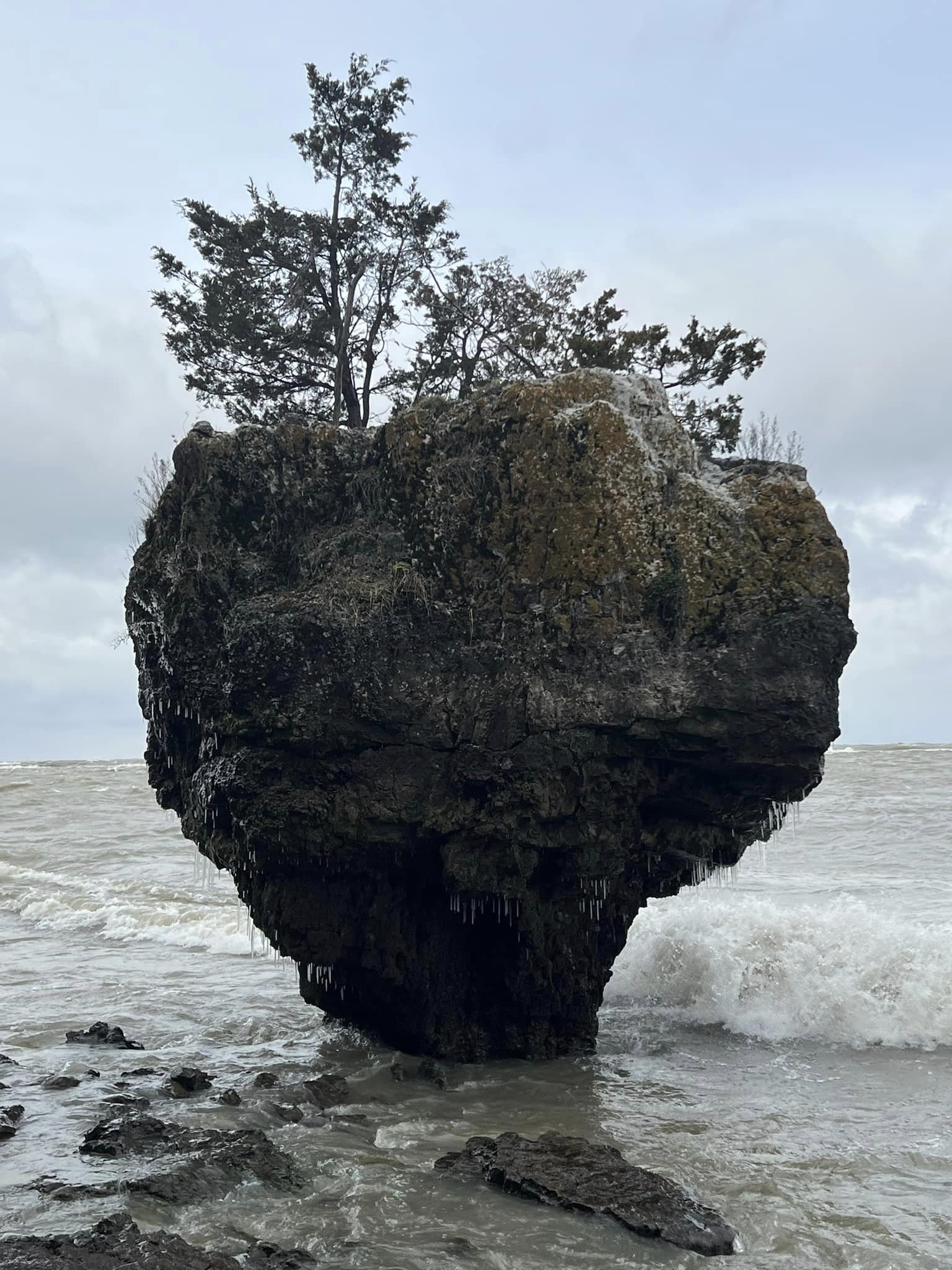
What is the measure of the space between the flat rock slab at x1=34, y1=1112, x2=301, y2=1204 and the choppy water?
165 mm

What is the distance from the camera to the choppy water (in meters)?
6.74

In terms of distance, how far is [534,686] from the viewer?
950cm

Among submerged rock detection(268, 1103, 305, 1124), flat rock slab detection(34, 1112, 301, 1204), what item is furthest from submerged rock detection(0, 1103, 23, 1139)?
submerged rock detection(268, 1103, 305, 1124)

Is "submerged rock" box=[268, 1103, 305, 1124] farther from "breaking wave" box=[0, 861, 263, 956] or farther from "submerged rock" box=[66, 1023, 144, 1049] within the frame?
"breaking wave" box=[0, 861, 263, 956]

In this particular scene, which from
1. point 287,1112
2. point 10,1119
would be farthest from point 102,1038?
point 287,1112

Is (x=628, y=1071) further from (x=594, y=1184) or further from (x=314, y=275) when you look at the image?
(x=314, y=275)

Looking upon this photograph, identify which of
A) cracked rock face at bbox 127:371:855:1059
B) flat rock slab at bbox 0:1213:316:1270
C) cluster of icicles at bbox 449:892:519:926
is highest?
cracked rock face at bbox 127:371:855:1059

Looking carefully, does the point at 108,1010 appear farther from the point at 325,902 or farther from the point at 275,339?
the point at 275,339

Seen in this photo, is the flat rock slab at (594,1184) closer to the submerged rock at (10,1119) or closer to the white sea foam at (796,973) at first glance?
the submerged rock at (10,1119)

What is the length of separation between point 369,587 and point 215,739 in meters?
2.11

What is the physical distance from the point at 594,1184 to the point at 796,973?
7349 millimetres

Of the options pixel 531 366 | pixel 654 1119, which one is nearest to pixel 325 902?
pixel 654 1119

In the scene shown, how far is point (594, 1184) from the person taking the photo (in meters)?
7.19

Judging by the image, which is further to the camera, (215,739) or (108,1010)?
(108,1010)
